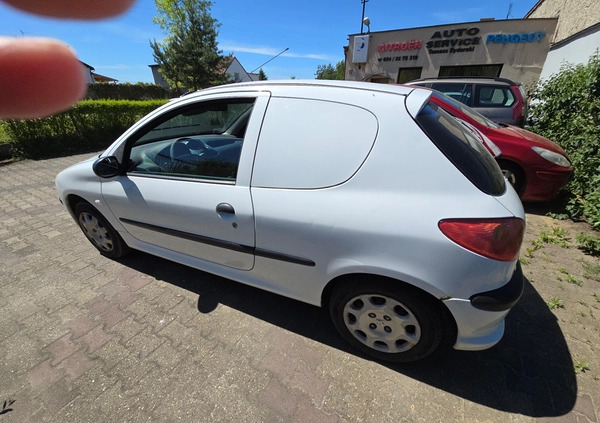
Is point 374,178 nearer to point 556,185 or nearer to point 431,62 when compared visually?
point 556,185

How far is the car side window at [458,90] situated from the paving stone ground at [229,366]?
15.0ft

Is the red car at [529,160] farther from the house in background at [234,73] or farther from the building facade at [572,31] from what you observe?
the house in background at [234,73]

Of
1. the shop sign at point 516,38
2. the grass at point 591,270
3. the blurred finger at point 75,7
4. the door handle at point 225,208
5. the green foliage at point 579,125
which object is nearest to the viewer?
the blurred finger at point 75,7

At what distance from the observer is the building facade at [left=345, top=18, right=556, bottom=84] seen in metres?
11.6

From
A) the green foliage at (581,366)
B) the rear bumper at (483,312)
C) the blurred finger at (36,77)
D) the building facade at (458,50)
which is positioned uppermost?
the building facade at (458,50)

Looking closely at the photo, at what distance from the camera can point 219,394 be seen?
1.53m

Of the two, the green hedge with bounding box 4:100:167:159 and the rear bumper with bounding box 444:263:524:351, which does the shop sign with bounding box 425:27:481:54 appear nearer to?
the green hedge with bounding box 4:100:167:159

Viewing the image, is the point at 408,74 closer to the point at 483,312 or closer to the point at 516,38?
the point at 516,38

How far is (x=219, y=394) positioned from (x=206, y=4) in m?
28.9

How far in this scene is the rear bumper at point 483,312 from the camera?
130 cm

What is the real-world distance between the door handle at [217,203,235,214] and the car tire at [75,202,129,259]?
1.61 metres

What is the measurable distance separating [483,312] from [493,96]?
18.3 feet

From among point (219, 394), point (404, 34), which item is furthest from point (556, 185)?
→ point (404, 34)

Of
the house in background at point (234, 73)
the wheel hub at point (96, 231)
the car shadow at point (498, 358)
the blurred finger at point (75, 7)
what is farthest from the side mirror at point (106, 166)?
the house in background at point (234, 73)
